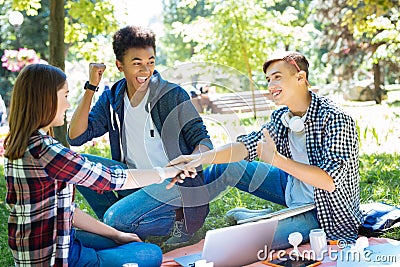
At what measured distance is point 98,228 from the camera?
262cm

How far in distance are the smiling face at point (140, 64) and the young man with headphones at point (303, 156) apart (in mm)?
475

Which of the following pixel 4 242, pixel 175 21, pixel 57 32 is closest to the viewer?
pixel 4 242

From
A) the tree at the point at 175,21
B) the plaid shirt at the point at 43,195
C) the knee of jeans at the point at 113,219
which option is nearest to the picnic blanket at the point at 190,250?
the knee of jeans at the point at 113,219

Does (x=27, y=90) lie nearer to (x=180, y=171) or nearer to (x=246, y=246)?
(x=180, y=171)

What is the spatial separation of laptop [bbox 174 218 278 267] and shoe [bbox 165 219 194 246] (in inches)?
8.1

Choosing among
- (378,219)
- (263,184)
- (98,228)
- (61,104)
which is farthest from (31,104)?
(378,219)

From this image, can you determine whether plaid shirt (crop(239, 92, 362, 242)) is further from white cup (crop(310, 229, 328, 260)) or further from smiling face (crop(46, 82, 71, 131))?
smiling face (crop(46, 82, 71, 131))

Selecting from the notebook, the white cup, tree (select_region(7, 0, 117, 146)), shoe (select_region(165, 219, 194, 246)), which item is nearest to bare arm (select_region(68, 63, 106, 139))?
shoe (select_region(165, 219, 194, 246))

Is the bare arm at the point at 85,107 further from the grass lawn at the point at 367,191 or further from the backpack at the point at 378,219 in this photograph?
the backpack at the point at 378,219

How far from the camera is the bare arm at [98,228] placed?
2.57 metres

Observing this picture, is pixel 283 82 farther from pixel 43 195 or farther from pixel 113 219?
pixel 43 195

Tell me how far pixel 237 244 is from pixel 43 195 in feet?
3.07

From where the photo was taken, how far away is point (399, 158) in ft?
17.3

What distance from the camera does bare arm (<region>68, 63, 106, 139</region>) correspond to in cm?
297
